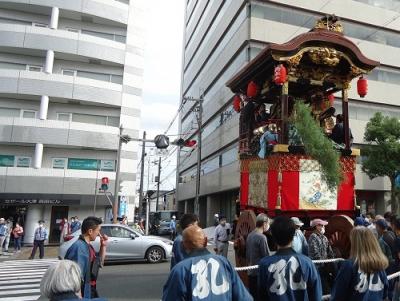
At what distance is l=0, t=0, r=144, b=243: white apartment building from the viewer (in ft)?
89.8

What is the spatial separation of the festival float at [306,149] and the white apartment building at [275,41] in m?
19.3

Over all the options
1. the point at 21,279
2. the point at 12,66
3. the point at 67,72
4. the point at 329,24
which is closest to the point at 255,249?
the point at 329,24

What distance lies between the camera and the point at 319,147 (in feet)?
22.9

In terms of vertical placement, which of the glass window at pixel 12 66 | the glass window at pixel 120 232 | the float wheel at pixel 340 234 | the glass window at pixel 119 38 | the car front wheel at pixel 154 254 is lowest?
the car front wheel at pixel 154 254

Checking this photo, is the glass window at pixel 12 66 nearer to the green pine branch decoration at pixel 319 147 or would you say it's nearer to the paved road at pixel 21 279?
the paved road at pixel 21 279

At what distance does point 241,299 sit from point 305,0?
2999 centimetres

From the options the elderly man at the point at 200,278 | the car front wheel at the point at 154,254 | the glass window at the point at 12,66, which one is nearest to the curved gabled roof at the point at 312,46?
the elderly man at the point at 200,278

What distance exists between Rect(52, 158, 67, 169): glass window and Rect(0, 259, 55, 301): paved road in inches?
509

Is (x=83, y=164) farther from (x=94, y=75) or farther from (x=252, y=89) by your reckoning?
(x=252, y=89)

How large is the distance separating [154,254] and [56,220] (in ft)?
52.3

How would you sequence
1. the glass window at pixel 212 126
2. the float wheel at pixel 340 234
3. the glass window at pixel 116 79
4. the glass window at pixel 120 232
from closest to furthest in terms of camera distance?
the float wheel at pixel 340 234 → the glass window at pixel 120 232 → the glass window at pixel 116 79 → the glass window at pixel 212 126

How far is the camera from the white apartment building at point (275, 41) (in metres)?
27.7

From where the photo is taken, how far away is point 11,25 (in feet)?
91.2

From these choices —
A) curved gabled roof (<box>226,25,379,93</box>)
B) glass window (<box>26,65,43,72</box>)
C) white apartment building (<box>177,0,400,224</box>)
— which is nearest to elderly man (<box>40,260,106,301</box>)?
curved gabled roof (<box>226,25,379,93</box>)
